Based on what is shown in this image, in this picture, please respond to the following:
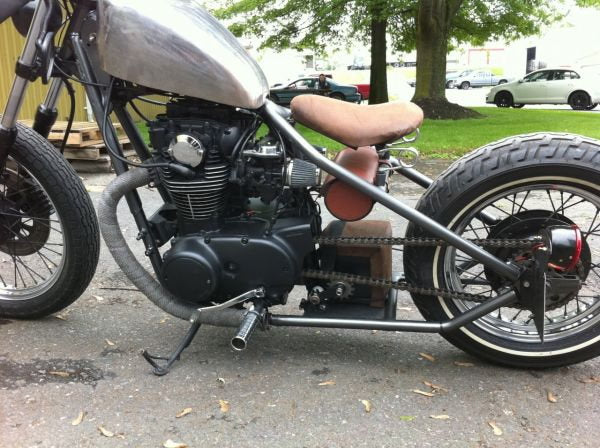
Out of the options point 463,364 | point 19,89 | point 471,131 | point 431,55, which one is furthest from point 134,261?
point 431,55

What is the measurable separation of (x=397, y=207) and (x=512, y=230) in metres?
0.59

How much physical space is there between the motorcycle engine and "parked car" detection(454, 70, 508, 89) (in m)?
42.6

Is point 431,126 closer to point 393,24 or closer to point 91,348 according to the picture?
point 393,24

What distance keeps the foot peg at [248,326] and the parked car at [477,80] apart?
42.7 meters

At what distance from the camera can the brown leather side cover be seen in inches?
97.7

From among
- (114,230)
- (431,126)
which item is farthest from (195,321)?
(431,126)

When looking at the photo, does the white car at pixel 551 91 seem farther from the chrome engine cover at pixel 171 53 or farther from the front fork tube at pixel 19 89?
the front fork tube at pixel 19 89

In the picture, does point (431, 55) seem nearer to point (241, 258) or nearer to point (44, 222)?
point (44, 222)

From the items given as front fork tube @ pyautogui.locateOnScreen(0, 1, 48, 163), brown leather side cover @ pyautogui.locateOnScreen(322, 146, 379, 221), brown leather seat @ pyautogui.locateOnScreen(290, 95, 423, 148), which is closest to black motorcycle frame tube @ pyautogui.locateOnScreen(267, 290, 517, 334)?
brown leather side cover @ pyautogui.locateOnScreen(322, 146, 379, 221)

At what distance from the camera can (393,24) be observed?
20219 millimetres

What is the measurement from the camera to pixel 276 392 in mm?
2574

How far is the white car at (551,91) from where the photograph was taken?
22.8m

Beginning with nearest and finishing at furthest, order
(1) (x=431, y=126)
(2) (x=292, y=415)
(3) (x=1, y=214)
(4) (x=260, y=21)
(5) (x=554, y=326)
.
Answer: (2) (x=292, y=415), (5) (x=554, y=326), (3) (x=1, y=214), (1) (x=431, y=126), (4) (x=260, y=21)

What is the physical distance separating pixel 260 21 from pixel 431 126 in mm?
Answer: 8905
